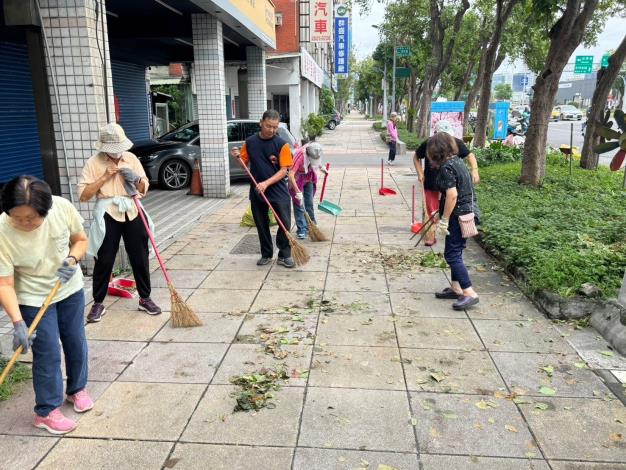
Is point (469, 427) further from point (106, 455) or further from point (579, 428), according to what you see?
point (106, 455)

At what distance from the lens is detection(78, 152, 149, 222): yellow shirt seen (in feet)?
14.5

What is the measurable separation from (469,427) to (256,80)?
13165mm

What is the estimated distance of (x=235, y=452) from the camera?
9.72ft

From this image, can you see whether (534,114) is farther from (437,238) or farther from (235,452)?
(235,452)

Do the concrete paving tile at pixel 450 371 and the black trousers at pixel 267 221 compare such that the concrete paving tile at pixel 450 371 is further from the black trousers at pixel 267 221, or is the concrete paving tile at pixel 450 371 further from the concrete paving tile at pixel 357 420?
the black trousers at pixel 267 221

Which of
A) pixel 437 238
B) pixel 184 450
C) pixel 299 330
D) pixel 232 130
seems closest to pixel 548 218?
pixel 437 238

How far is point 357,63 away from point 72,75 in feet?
300

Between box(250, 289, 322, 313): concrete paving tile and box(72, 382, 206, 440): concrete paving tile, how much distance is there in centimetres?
149

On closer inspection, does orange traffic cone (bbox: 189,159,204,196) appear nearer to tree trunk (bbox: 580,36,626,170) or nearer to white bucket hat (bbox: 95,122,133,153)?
white bucket hat (bbox: 95,122,133,153)

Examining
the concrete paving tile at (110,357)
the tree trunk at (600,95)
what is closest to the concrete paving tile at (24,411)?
the concrete paving tile at (110,357)

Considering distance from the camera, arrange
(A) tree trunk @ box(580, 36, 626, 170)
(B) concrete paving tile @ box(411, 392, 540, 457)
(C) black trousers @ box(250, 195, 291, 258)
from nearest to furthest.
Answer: (B) concrete paving tile @ box(411, 392, 540, 457) < (C) black trousers @ box(250, 195, 291, 258) < (A) tree trunk @ box(580, 36, 626, 170)

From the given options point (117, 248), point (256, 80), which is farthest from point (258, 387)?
point (256, 80)

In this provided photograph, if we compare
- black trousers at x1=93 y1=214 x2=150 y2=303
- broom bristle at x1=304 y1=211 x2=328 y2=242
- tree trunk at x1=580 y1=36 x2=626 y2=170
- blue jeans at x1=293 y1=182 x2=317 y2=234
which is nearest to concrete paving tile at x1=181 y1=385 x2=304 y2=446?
black trousers at x1=93 y1=214 x2=150 y2=303

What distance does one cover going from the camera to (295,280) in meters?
5.89
